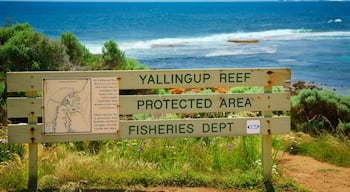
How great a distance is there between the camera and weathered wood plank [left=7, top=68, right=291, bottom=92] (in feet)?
17.3

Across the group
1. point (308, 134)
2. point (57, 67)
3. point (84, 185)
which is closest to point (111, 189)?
point (84, 185)

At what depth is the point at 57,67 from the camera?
11.3m

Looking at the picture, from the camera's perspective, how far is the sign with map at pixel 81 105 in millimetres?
5305

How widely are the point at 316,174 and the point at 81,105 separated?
2.84 m

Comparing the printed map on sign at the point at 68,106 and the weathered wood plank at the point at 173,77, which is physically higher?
the weathered wood plank at the point at 173,77

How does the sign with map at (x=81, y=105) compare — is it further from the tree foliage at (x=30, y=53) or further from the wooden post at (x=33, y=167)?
the tree foliage at (x=30, y=53)

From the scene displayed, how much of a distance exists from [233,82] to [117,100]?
1191 mm

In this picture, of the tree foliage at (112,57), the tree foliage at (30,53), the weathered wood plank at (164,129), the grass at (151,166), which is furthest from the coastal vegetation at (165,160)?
the tree foliage at (112,57)

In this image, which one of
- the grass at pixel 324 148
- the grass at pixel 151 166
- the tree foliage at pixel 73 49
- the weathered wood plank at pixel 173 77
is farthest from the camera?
the tree foliage at pixel 73 49

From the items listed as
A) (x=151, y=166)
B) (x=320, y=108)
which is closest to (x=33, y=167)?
Result: (x=151, y=166)

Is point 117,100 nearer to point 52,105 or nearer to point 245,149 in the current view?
point 52,105

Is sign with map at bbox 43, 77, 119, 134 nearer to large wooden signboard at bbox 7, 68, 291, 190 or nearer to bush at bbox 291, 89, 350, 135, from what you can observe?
large wooden signboard at bbox 7, 68, 291, 190

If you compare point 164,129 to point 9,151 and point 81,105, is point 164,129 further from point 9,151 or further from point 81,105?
point 9,151

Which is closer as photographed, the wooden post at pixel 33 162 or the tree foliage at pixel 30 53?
the wooden post at pixel 33 162
